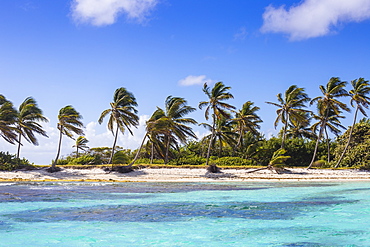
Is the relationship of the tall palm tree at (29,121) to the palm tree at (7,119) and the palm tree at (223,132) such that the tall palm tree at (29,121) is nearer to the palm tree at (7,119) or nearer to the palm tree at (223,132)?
the palm tree at (7,119)

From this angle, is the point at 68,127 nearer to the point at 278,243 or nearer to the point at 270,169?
the point at 270,169

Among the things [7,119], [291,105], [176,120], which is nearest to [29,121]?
[7,119]

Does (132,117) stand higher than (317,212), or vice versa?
(132,117)

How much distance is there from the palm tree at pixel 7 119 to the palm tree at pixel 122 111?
7.54 metres

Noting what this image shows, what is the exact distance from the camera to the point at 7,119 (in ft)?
111

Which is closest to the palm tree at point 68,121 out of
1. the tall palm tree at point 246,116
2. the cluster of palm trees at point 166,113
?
the cluster of palm trees at point 166,113

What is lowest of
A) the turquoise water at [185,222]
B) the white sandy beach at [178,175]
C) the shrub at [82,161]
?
the turquoise water at [185,222]

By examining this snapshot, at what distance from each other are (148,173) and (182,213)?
809 inches

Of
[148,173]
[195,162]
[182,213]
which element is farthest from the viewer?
[195,162]

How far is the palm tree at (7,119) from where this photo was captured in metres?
33.5

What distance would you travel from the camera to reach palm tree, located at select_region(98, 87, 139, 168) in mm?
35156

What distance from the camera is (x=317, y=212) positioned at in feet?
39.8

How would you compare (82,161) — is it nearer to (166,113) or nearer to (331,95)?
(166,113)

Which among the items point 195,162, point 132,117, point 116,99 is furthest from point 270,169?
point 116,99
